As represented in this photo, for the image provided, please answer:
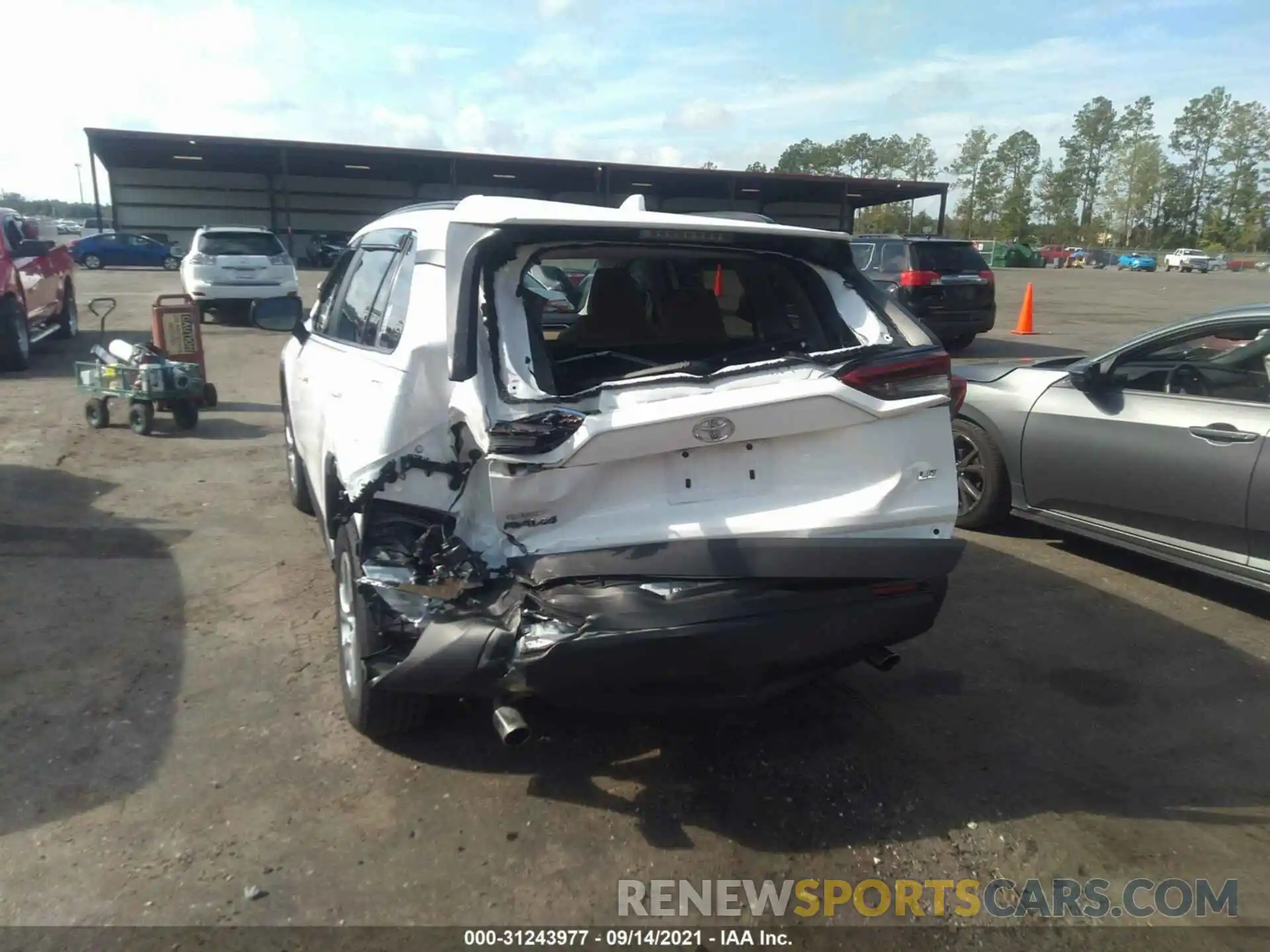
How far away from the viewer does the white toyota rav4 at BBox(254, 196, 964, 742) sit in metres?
2.91

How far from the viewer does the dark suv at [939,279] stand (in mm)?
14406

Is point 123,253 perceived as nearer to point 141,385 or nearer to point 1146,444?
point 141,385

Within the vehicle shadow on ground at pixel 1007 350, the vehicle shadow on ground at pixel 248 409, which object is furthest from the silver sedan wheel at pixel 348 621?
the vehicle shadow on ground at pixel 1007 350

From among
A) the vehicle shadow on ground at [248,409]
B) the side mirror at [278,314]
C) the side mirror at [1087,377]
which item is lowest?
the vehicle shadow on ground at [248,409]

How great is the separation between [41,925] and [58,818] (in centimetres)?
56

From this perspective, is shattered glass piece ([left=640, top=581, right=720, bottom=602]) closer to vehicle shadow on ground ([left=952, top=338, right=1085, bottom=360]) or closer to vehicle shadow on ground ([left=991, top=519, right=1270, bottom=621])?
vehicle shadow on ground ([left=991, top=519, right=1270, bottom=621])

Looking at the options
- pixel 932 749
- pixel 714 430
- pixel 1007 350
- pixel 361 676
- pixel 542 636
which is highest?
pixel 714 430

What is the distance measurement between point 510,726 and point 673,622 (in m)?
0.57

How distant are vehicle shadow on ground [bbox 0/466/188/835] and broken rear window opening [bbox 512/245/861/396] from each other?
2.11 m

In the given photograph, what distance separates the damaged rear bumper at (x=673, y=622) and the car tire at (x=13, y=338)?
11213 millimetres

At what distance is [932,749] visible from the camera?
11.9 ft

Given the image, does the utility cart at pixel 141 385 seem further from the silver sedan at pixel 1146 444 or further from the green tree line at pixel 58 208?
the green tree line at pixel 58 208

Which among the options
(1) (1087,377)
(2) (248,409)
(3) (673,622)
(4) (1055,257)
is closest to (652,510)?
(3) (673,622)

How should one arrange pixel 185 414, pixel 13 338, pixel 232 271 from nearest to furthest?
pixel 185 414 → pixel 13 338 → pixel 232 271
